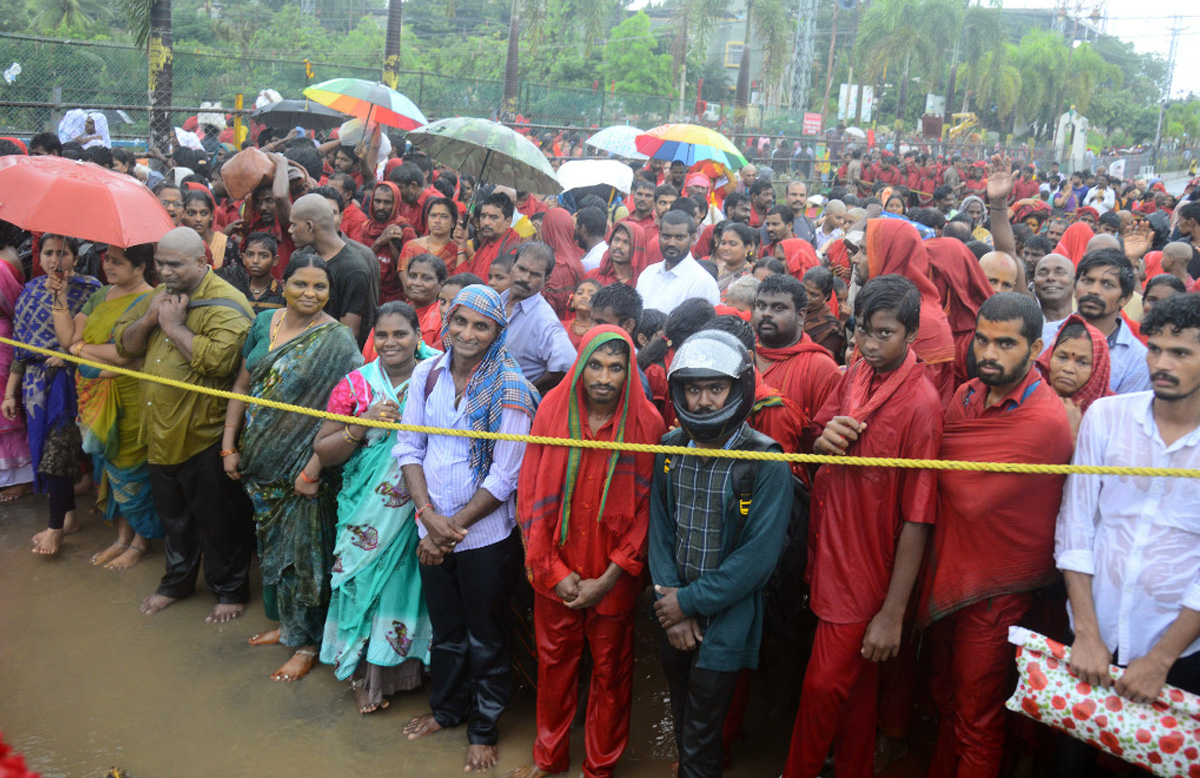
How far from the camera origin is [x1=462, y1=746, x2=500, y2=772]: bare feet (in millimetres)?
3740

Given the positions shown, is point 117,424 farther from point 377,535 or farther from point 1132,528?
point 1132,528

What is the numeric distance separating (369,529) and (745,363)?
75.3 inches

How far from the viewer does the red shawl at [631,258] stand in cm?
661

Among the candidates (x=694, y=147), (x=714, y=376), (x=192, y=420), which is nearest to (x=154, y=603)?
(x=192, y=420)

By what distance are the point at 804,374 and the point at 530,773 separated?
2.00m

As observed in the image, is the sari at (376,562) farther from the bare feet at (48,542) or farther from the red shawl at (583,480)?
the bare feet at (48,542)

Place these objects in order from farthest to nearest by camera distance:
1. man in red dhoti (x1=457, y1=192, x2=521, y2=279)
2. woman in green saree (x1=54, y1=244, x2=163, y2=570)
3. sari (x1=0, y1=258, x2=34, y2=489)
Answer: man in red dhoti (x1=457, y1=192, x2=521, y2=279) < sari (x1=0, y1=258, x2=34, y2=489) < woman in green saree (x1=54, y1=244, x2=163, y2=570)

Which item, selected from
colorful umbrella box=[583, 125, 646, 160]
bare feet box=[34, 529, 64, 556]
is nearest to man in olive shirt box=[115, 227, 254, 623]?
bare feet box=[34, 529, 64, 556]

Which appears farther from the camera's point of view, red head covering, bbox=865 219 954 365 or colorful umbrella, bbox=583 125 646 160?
colorful umbrella, bbox=583 125 646 160

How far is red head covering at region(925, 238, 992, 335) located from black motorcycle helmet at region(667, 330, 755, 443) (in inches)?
72.3

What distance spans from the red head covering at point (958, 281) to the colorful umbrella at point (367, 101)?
207 inches

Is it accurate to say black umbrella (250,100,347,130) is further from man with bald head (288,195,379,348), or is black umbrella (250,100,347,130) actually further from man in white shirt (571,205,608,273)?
man with bald head (288,195,379,348)

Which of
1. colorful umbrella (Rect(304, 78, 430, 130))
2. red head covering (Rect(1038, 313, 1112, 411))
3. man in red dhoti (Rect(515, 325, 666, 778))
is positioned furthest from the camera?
colorful umbrella (Rect(304, 78, 430, 130))

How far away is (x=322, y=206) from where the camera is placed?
17.7ft
